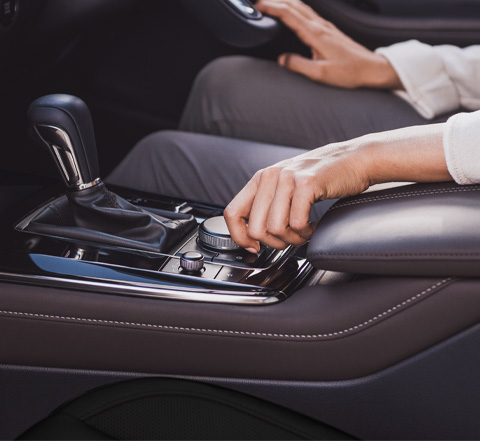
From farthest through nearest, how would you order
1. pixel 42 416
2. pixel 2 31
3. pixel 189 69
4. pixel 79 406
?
pixel 189 69 < pixel 2 31 < pixel 42 416 < pixel 79 406

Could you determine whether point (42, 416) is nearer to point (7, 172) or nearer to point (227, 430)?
point (227, 430)

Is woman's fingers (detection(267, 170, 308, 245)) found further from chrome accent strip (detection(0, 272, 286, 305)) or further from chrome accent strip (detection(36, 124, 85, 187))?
chrome accent strip (detection(36, 124, 85, 187))

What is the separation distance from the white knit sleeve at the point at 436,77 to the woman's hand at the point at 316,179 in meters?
0.54

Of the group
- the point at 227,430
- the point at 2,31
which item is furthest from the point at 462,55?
the point at 227,430

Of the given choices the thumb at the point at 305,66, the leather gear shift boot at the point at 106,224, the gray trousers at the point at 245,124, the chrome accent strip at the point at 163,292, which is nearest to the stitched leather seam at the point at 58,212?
the leather gear shift boot at the point at 106,224

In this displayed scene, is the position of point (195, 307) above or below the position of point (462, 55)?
below

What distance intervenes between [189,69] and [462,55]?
28.9 inches

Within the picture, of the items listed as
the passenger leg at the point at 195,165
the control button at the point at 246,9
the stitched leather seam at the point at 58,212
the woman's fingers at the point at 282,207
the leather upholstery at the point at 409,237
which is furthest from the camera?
the control button at the point at 246,9

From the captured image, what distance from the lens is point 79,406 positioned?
2.49ft

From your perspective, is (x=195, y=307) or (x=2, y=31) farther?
(x=2, y=31)

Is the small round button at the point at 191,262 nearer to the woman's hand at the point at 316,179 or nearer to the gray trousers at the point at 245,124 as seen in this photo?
the woman's hand at the point at 316,179

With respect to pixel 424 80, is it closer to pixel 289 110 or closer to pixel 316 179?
pixel 289 110

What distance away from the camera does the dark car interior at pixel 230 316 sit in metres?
0.76

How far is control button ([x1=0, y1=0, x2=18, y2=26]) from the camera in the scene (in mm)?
1076
